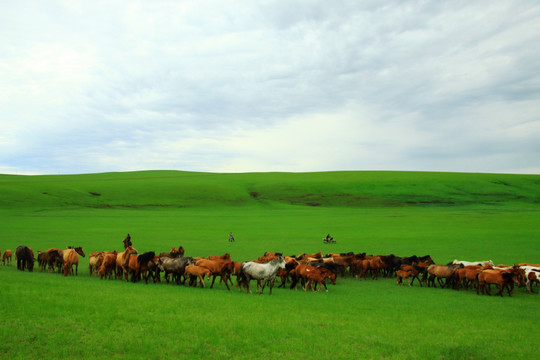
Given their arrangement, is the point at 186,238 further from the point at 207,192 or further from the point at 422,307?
the point at 207,192

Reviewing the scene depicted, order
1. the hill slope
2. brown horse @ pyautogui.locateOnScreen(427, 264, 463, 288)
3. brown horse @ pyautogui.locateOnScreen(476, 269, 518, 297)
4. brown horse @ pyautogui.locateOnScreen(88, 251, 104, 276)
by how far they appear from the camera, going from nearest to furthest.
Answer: brown horse @ pyautogui.locateOnScreen(476, 269, 518, 297) < brown horse @ pyautogui.locateOnScreen(427, 264, 463, 288) < brown horse @ pyautogui.locateOnScreen(88, 251, 104, 276) < the hill slope

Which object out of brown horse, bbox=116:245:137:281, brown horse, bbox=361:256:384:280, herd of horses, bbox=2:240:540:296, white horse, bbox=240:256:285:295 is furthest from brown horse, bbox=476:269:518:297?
brown horse, bbox=116:245:137:281

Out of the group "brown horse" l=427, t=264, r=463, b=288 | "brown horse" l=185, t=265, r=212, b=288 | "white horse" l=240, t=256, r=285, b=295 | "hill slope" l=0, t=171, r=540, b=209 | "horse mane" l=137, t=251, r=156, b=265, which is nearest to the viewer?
"white horse" l=240, t=256, r=285, b=295

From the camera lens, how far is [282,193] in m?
94.0

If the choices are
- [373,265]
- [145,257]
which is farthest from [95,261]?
[373,265]

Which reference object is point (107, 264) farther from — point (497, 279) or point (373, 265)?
point (497, 279)

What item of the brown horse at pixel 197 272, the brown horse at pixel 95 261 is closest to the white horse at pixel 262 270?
the brown horse at pixel 197 272

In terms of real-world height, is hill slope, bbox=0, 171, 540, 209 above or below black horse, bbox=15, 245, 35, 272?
Answer: above

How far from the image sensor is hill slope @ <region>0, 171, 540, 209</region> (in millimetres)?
77750

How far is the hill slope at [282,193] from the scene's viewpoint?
77.8m

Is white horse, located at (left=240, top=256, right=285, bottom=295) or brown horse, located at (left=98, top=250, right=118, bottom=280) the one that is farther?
brown horse, located at (left=98, top=250, right=118, bottom=280)

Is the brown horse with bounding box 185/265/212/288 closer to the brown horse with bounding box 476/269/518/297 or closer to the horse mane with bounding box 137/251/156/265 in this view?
the horse mane with bounding box 137/251/156/265

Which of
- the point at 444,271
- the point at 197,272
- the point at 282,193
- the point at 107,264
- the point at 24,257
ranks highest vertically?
the point at 282,193

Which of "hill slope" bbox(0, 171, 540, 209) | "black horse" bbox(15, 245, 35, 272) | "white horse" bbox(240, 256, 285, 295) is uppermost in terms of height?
"hill slope" bbox(0, 171, 540, 209)
